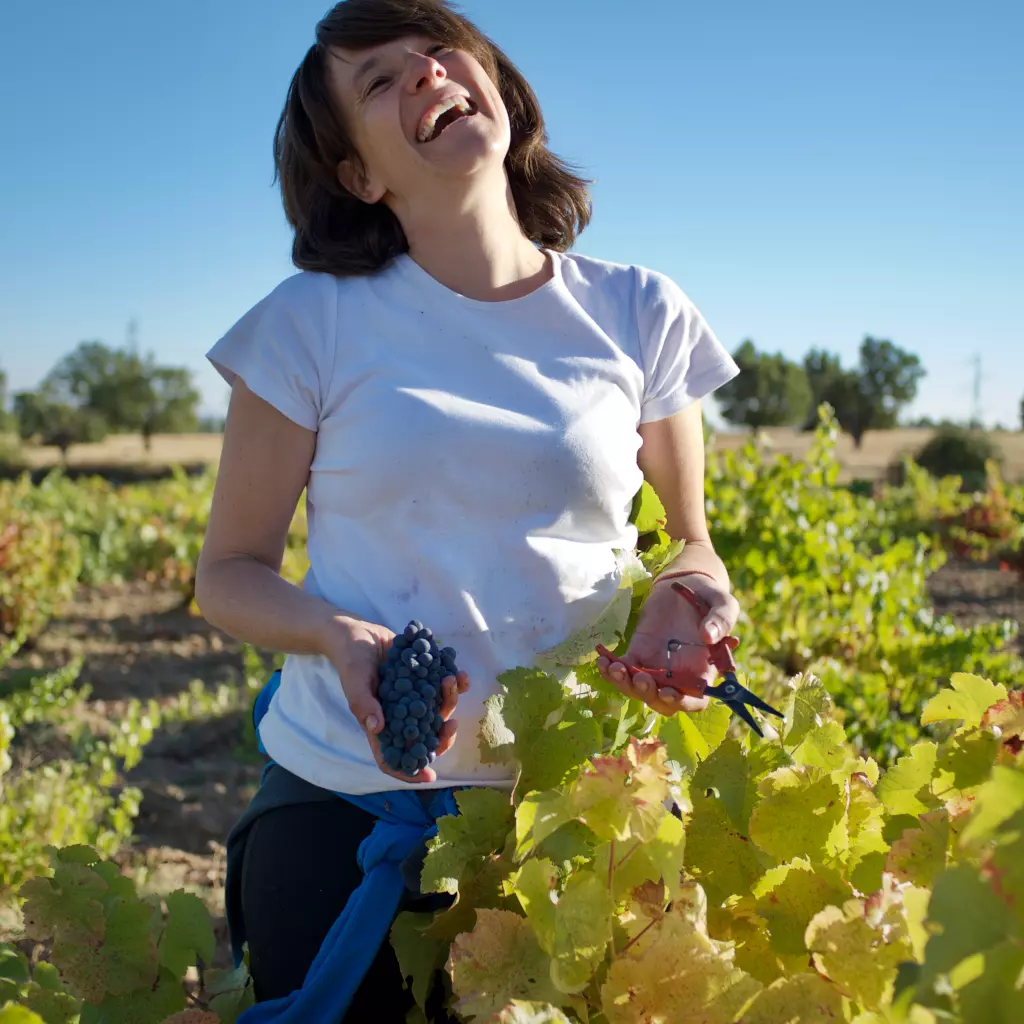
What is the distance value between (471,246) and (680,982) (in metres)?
1.08

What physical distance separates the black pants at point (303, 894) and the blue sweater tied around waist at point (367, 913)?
49 mm

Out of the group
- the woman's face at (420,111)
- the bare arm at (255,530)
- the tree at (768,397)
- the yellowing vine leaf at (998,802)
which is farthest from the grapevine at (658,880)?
the tree at (768,397)

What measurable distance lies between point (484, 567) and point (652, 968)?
0.64 metres

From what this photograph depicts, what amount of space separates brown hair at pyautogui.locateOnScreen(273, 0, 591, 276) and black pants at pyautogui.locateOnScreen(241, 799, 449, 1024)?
77 cm

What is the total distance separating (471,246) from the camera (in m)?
1.54

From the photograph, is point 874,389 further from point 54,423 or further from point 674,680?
point 674,680

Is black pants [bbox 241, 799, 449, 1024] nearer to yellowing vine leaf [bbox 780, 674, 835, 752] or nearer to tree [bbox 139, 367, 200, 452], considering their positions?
yellowing vine leaf [bbox 780, 674, 835, 752]

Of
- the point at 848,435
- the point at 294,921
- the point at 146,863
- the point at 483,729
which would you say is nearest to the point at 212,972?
the point at 294,921

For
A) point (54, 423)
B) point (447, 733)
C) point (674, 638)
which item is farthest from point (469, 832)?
point (54, 423)

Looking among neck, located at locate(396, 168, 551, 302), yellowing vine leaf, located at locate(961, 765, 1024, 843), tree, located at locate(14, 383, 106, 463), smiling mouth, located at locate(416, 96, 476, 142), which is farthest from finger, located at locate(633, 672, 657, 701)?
tree, located at locate(14, 383, 106, 463)

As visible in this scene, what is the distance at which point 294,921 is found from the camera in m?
1.32

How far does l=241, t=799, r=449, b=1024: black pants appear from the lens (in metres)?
1.29

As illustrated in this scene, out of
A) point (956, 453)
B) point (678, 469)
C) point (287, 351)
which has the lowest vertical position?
point (956, 453)

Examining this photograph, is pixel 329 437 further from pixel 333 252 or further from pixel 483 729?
pixel 483 729
